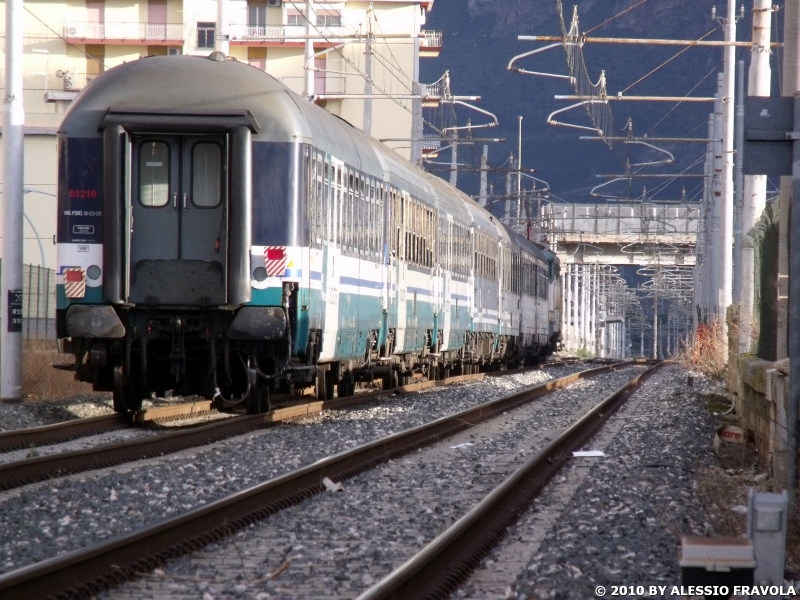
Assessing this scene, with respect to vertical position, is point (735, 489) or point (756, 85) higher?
point (756, 85)

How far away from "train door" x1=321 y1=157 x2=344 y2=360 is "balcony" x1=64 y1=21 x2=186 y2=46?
4695 centimetres

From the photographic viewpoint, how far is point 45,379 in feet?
58.9

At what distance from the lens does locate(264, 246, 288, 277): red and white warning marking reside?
12.6 m

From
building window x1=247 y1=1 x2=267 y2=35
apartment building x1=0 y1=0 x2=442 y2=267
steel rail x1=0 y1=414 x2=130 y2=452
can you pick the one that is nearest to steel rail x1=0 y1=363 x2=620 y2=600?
steel rail x1=0 y1=414 x2=130 y2=452

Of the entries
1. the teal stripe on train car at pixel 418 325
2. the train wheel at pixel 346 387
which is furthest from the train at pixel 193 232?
the teal stripe on train car at pixel 418 325

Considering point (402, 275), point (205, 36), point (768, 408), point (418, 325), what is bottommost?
point (768, 408)

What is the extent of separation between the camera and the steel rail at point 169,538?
5.46m

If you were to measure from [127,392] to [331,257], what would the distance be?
8.68 feet

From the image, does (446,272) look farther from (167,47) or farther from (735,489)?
(167,47)

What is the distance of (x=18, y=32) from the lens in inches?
653

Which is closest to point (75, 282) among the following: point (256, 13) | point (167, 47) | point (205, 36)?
point (205, 36)

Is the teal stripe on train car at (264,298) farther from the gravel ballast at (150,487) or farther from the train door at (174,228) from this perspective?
the gravel ballast at (150,487)

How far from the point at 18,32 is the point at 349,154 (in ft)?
15.9

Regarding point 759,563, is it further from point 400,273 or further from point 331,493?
point 400,273
